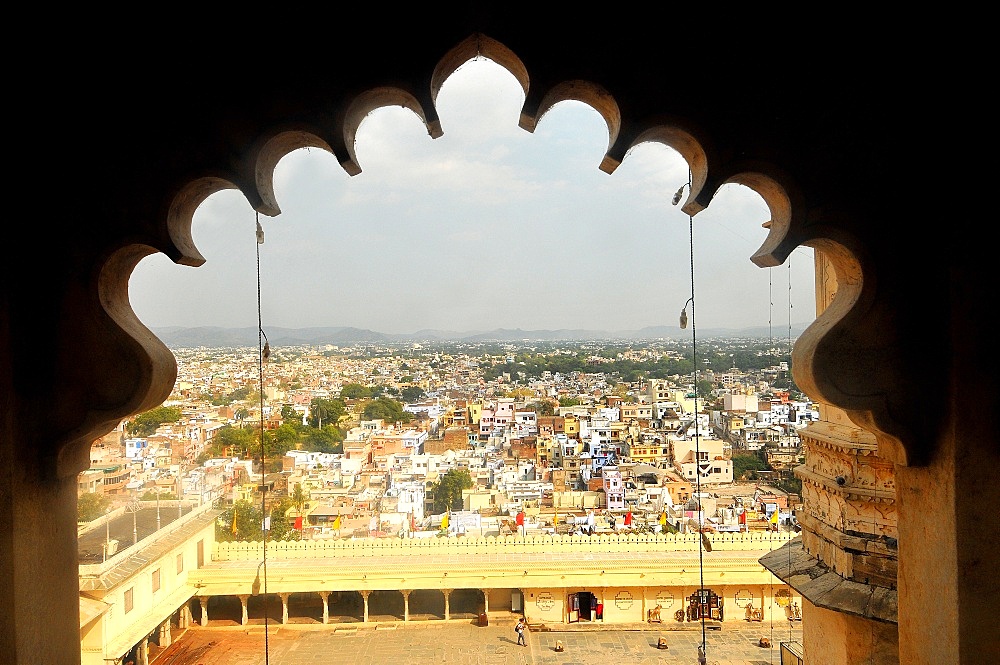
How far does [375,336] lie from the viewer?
2269 inches

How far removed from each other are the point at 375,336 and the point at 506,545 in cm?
4594

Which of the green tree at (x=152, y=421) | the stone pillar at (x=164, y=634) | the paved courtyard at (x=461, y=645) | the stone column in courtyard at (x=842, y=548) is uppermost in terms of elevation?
the stone column in courtyard at (x=842, y=548)

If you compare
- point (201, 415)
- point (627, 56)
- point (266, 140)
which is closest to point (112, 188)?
point (266, 140)

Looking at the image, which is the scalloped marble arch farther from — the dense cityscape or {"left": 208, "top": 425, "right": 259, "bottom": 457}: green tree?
{"left": 208, "top": 425, "right": 259, "bottom": 457}: green tree

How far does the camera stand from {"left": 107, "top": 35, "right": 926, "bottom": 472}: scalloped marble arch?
1.18 m

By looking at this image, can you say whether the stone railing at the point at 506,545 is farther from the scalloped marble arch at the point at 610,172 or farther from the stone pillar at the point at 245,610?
the scalloped marble arch at the point at 610,172

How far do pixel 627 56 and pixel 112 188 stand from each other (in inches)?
41.6

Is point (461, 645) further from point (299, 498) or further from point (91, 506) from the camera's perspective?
point (299, 498)

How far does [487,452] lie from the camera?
2538cm

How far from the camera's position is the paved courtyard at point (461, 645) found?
11.1 meters

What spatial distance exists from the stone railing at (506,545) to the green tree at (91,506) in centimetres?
256

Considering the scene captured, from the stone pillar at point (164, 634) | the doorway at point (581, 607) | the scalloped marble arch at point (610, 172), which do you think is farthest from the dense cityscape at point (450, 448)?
the scalloped marble arch at point (610, 172)

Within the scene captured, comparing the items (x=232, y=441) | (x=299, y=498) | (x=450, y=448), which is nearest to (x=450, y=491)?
(x=299, y=498)

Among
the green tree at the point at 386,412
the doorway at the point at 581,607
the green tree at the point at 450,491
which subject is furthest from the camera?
the green tree at the point at 386,412
